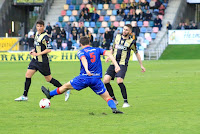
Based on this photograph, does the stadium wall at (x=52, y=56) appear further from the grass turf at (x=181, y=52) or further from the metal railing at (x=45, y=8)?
the metal railing at (x=45, y=8)

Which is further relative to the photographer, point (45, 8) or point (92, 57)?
point (45, 8)

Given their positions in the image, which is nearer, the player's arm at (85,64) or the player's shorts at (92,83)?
the player's arm at (85,64)

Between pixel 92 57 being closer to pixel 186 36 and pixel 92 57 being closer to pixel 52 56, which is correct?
pixel 52 56

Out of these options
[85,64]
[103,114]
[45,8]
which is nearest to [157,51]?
[45,8]

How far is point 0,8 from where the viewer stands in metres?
42.8

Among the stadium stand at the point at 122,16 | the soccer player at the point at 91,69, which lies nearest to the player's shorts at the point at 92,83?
the soccer player at the point at 91,69

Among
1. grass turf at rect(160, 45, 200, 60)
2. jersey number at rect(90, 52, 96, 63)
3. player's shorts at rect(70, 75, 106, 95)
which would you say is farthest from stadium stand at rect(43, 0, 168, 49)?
jersey number at rect(90, 52, 96, 63)

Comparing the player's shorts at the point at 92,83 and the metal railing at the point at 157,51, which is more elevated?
the player's shorts at the point at 92,83

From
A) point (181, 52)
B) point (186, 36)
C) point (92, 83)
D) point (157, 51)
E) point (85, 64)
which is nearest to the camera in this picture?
point (85, 64)

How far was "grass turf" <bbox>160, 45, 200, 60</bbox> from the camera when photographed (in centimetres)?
3375

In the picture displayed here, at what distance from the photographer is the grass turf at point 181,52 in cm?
3375

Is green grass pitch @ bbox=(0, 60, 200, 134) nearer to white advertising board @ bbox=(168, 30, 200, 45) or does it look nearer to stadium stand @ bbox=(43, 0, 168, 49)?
white advertising board @ bbox=(168, 30, 200, 45)

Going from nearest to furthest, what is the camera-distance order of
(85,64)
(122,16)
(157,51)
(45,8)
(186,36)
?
(85,64) < (157,51) < (186,36) < (122,16) < (45,8)

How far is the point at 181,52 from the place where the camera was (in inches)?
1352
